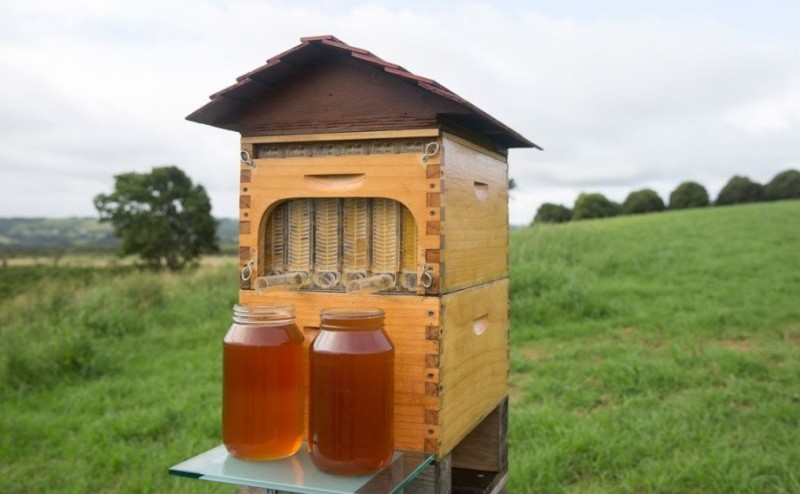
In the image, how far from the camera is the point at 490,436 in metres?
3.19

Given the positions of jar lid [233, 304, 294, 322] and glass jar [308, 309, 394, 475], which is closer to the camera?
glass jar [308, 309, 394, 475]

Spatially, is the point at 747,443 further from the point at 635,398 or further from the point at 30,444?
the point at 30,444

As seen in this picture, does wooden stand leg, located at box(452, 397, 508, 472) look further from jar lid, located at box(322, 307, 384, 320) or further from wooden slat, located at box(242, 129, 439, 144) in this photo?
wooden slat, located at box(242, 129, 439, 144)

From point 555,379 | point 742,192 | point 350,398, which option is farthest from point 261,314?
point 742,192

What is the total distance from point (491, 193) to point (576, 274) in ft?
35.6

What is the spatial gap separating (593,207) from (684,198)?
6629 mm

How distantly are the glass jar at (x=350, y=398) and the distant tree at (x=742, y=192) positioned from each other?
47.6m

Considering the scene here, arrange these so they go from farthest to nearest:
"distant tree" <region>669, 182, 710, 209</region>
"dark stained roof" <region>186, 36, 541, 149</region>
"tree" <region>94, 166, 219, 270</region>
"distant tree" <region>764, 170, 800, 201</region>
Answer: "distant tree" <region>669, 182, 710, 209</region>
"distant tree" <region>764, 170, 800, 201</region>
"tree" <region>94, 166, 219, 270</region>
"dark stained roof" <region>186, 36, 541, 149</region>

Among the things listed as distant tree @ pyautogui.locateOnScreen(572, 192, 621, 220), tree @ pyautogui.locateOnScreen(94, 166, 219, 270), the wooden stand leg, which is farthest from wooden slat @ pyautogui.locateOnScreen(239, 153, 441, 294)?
distant tree @ pyautogui.locateOnScreen(572, 192, 621, 220)

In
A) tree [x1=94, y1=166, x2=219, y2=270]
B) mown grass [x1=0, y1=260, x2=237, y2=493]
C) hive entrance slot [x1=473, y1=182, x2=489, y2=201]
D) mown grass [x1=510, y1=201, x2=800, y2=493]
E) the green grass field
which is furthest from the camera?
tree [x1=94, y1=166, x2=219, y2=270]

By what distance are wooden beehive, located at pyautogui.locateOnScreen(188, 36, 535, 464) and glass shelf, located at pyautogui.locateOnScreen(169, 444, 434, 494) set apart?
0.20 meters

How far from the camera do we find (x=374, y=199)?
238cm

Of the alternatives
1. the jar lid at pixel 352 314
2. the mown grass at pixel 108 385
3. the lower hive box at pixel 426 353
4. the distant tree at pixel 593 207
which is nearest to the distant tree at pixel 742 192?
the distant tree at pixel 593 207

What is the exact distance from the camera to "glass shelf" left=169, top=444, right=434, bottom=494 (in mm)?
1887
